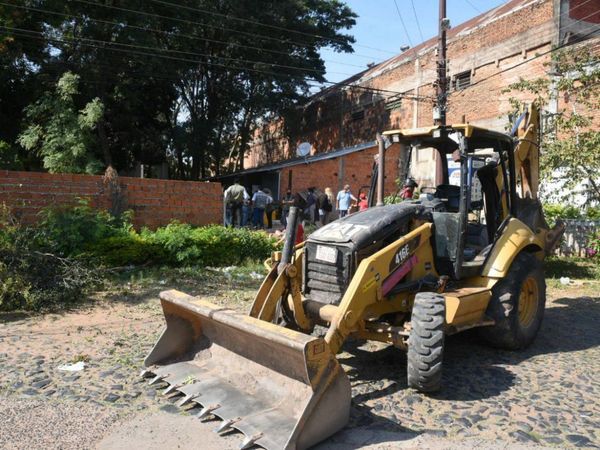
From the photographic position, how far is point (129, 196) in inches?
445

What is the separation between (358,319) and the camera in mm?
4535

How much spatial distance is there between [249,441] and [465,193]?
329cm

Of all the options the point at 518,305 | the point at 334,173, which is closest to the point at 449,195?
the point at 518,305

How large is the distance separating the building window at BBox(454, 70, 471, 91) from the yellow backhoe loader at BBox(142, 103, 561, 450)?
56.9ft

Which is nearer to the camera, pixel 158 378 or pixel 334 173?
pixel 158 378

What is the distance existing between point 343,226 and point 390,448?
211cm

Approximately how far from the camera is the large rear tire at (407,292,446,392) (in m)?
4.34

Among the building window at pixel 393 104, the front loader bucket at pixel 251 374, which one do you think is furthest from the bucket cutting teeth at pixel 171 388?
the building window at pixel 393 104

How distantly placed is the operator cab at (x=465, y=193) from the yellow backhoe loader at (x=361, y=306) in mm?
15

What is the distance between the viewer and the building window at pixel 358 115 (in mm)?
30158

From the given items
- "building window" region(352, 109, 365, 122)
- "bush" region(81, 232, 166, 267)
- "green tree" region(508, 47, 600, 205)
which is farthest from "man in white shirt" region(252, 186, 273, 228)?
"building window" region(352, 109, 365, 122)

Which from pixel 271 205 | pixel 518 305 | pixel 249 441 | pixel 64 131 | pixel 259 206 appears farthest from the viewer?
pixel 271 205

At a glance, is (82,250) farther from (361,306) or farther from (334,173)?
(334,173)

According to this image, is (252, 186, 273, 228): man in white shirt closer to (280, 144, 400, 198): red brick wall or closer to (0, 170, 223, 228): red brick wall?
(280, 144, 400, 198): red brick wall
